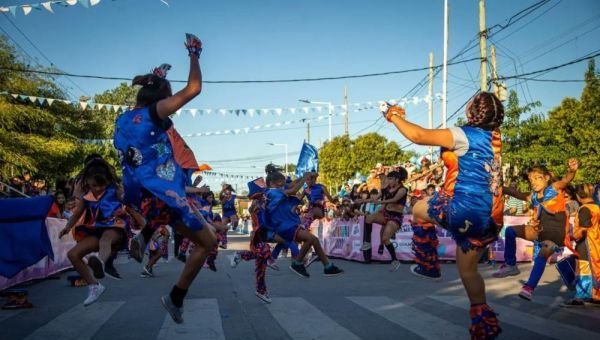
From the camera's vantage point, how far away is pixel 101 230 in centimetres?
690

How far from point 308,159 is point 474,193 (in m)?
7.72

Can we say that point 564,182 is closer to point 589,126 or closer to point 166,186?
point 166,186

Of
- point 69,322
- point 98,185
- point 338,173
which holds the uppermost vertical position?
point 338,173

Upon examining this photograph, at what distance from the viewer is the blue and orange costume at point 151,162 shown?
438 cm

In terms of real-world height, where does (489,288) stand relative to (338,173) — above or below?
below

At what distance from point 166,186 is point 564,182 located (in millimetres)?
5089

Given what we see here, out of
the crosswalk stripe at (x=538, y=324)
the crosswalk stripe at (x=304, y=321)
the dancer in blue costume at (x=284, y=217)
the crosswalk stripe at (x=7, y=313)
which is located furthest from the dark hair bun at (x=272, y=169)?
the crosswalk stripe at (x=7, y=313)

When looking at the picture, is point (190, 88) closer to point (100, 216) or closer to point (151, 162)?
point (151, 162)

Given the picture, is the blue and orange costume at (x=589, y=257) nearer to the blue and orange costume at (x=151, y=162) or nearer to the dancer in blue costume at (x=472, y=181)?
the dancer in blue costume at (x=472, y=181)

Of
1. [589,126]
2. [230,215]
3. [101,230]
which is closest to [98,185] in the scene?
[101,230]

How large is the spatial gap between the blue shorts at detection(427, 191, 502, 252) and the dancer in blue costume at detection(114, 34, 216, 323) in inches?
73.1

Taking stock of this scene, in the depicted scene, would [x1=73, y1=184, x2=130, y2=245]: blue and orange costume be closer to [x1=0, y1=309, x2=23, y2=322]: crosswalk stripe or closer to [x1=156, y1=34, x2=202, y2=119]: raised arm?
[x1=0, y1=309, x2=23, y2=322]: crosswalk stripe

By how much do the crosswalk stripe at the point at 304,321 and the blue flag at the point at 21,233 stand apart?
10.8ft

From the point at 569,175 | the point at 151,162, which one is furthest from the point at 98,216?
the point at 569,175
